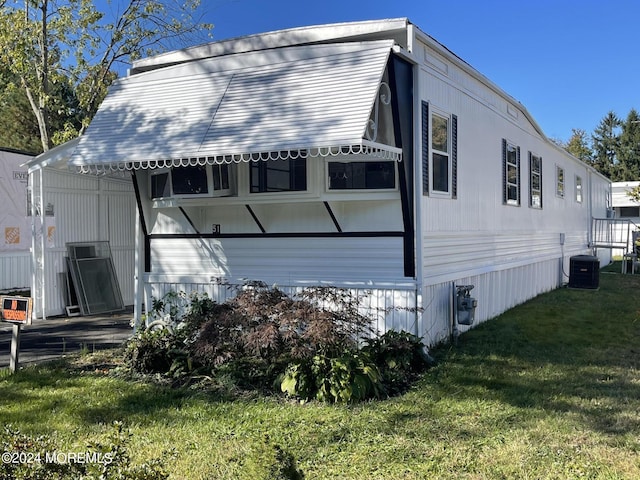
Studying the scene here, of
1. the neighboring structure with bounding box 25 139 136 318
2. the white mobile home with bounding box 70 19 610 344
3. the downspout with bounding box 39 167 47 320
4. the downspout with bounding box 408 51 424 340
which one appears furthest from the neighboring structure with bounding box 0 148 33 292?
the downspout with bounding box 408 51 424 340

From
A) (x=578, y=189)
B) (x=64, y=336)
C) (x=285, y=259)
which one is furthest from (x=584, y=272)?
(x=64, y=336)

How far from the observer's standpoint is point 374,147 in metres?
5.23

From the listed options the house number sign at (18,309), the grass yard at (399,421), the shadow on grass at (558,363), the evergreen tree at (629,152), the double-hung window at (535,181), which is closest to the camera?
the grass yard at (399,421)

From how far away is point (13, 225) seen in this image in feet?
41.5

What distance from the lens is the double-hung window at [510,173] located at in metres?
9.47

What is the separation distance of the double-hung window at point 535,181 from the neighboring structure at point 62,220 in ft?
25.7

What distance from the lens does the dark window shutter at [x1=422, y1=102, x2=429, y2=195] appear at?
21.0ft

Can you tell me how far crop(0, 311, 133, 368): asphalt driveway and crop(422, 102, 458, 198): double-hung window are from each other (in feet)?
14.7

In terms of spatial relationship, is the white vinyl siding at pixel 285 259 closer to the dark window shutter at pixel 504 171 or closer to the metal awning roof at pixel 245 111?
the metal awning roof at pixel 245 111

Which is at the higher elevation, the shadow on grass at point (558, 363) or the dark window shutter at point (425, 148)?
the dark window shutter at point (425, 148)

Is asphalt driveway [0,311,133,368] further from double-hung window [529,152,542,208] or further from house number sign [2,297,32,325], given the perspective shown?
double-hung window [529,152,542,208]

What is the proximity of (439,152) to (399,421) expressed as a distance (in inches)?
142

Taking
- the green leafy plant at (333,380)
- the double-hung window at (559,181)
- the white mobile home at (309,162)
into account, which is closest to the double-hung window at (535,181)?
the double-hung window at (559,181)

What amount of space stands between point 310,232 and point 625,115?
166ft
